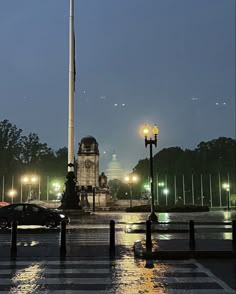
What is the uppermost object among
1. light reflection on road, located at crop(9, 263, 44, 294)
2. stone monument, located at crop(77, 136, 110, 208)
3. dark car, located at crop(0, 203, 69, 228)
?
stone monument, located at crop(77, 136, 110, 208)

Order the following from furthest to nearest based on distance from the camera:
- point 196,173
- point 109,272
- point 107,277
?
point 196,173
point 109,272
point 107,277

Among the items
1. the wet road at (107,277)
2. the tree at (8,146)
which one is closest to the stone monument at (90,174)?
the tree at (8,146)

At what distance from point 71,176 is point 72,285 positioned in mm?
32051

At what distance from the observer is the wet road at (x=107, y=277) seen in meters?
8.70

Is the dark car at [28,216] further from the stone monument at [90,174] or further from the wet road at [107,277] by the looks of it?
the stone monument at [90,174]

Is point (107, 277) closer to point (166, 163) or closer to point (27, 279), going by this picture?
point (27, 279)

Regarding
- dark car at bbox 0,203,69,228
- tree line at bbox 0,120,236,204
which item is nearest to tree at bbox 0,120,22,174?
tree line at bbox 0,120,236,204

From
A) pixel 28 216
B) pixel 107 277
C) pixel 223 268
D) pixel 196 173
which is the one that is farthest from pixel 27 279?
pixel 196 173

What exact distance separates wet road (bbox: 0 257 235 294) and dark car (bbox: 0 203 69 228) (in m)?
14.4

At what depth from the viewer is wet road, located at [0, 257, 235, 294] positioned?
8703 millimetres

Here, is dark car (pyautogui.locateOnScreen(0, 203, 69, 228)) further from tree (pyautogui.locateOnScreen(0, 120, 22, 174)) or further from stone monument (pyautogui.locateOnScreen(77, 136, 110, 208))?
tree (pyautogui.locateOnScreen(0, 120, 22, 174))

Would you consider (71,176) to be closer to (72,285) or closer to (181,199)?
(72,285)

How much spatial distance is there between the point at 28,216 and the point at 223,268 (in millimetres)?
17654

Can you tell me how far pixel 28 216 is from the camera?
26.9 m
